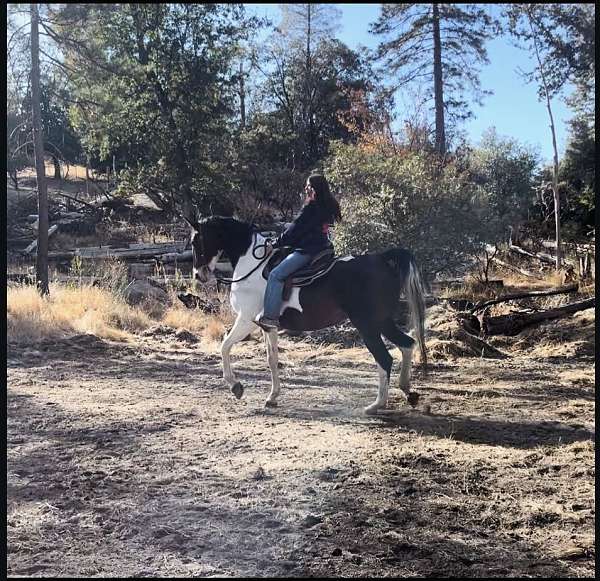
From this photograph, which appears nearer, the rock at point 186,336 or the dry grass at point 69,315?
the dry grass at point 69,315

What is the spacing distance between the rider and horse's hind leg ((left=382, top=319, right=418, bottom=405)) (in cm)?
83

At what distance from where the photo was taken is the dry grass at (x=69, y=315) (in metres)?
8.50

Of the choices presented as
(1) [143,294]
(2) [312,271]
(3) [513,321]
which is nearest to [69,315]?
(1) [143,294]

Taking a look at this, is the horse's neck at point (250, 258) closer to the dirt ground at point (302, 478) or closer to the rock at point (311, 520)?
the dirt ground at point (302, 478)

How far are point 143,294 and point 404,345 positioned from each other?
22.9ft

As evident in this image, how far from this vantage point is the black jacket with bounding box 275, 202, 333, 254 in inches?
184

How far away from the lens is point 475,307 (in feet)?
27.8

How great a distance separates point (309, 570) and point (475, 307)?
6642 millimetres

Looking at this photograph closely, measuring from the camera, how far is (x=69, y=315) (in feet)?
29.8

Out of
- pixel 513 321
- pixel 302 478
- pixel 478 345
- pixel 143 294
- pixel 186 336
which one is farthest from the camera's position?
pixel 143 294

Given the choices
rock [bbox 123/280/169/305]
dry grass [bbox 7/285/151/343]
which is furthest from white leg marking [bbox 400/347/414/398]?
rock [bbox 123/280/169/305]

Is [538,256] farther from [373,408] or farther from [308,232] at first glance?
[308,232]

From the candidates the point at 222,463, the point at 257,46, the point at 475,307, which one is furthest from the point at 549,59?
the point at 222,463

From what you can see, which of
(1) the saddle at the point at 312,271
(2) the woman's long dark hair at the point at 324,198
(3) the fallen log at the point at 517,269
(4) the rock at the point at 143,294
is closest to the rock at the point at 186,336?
(4) the rock at the point at 143,294
